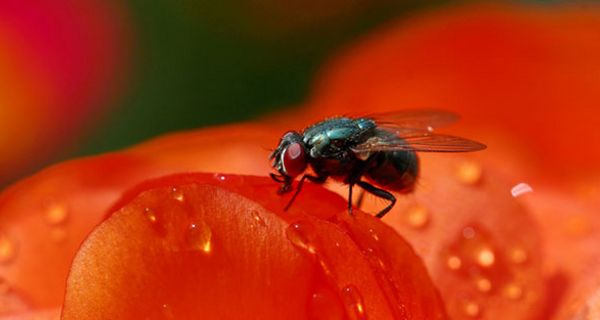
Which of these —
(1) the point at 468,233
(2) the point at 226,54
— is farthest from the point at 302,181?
(2) the point at 226,54

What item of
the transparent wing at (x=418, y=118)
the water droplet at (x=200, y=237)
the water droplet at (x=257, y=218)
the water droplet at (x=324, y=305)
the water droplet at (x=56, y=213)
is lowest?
the water droplet at (x=56, y=213)

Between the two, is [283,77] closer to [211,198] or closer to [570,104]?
[570,104]

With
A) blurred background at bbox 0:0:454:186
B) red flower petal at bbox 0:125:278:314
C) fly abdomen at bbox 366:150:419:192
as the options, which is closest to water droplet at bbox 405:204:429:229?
fly abdomen at bbox 366:150:419:192

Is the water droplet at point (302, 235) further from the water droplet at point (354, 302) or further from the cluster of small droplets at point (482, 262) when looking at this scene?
the cluster of small droplets at point (482, 262)

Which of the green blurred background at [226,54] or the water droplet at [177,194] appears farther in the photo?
the green blurred background at [226,54]

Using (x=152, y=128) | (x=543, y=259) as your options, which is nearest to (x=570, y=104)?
(x=543, y=259)

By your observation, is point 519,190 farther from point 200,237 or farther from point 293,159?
point 200,237

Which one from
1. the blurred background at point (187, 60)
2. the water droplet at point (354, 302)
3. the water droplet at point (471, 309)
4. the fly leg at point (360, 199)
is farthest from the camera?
the blurred background at point (187, 60)

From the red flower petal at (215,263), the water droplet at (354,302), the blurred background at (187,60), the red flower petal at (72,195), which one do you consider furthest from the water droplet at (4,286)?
the blurred background at (187,60)

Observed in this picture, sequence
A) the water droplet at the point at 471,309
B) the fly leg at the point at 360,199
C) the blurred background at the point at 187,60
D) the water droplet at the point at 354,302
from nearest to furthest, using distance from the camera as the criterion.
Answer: the water droplet at the point at 354,302 → the water droplet at the point at 471,309 → the fly leg at the point at 360,199 → the blurred background at the point at 187,60
